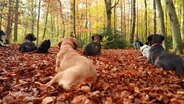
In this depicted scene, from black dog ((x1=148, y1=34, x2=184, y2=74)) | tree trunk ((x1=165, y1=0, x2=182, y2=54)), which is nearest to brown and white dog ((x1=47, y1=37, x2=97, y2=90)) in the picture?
black dog ((x1=148, y1=34, x2=184, y2=74))

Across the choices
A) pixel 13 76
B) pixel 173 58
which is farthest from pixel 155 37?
pixel 13 76

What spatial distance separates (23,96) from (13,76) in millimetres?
2180

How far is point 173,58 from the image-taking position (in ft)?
24.6

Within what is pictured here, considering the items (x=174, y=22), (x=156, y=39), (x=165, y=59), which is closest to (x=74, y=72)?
(x=165, y=59)

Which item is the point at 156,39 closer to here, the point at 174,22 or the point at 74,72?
the point at 174,22

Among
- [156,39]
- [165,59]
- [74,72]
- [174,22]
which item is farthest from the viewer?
[174,22]

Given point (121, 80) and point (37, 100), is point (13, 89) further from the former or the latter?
point (121, 80)

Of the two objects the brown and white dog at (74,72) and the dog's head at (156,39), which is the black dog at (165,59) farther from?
the brown and white dog at (74,72)

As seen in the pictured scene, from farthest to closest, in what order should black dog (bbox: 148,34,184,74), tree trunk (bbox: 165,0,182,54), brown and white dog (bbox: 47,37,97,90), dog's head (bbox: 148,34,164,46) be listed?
tree trunk (bbox: 165,0,182,54)
dog's head (bbox: 148,34,164,46)
black dog (bbox: 148,34,184,74)
brown and white dog (bbox: 47,37,97,90)

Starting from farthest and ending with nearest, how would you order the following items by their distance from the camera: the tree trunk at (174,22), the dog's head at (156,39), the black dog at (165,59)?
the tree trunk at (174,22)
the dog's head at (156,39)
the black dog at (165,59)

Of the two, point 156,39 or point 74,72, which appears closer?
point 74,72

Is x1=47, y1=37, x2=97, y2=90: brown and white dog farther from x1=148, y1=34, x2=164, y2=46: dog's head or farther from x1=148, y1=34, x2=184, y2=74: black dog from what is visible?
x1=148, y1=34, x2=164, y2=46: dog's head

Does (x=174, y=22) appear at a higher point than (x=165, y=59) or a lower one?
higher

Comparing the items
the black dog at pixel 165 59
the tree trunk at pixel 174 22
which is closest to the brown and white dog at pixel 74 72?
the black dog at pixel 165 59
